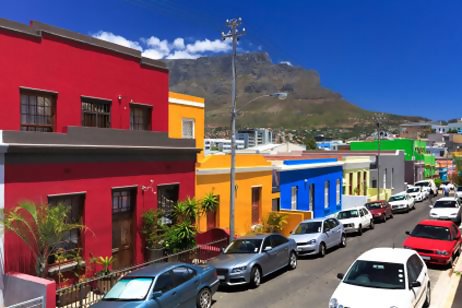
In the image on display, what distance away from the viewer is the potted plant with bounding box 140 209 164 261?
16781mm

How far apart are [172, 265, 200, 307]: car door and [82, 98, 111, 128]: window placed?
6937 mm

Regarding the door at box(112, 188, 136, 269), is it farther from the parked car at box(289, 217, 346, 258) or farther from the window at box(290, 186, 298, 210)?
the window at box(290, 186, 298, 210)

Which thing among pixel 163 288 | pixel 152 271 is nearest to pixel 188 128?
pixel 152 271

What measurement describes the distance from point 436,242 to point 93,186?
41.2ft

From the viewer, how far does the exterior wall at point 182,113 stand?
21156 mm

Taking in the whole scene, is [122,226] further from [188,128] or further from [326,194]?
[326,194]

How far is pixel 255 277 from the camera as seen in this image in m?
14.6

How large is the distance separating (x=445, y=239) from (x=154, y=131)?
469 inches

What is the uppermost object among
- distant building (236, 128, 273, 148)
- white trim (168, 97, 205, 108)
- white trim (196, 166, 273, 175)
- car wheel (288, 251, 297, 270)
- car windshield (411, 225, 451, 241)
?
distant building (236, 128, 273, 148)

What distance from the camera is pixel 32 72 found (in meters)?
14.0

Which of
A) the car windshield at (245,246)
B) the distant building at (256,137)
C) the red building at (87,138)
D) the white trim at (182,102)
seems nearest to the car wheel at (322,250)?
the car windshield at (245,246)

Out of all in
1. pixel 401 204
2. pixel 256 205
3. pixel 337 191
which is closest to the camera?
pixel 256 205

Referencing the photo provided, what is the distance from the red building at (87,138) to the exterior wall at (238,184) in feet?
4.98

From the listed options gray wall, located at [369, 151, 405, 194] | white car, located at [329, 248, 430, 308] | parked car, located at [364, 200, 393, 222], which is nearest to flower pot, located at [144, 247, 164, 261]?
white car, located at [329, 248, 430, 308]
